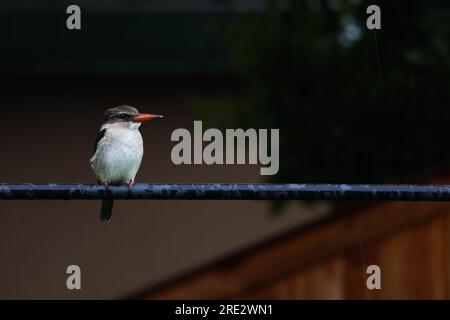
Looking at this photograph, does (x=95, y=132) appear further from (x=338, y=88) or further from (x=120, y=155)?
(x=120, y=155)

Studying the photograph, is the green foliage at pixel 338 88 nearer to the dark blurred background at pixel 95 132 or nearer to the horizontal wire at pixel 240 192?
the dark blurred background at pixel 95 132

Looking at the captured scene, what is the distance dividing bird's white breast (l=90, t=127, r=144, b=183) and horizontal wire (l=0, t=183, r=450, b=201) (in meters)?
1.58

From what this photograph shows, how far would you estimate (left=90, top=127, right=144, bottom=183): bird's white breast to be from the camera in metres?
3.63

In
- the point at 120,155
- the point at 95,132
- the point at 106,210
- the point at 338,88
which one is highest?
the point at 95,132

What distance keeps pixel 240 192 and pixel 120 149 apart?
5.55ft

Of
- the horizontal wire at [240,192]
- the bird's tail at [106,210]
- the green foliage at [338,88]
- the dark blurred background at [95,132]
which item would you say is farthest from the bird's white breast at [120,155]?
the dark blurred background at [95,132]

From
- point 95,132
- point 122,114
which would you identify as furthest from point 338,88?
point 95,132

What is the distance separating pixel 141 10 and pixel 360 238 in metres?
3.84

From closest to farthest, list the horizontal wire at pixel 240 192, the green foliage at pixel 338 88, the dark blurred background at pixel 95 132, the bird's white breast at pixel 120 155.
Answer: the horizontal wire at pixel 240 192
the bird's white breast at pixel 120 155
the green foliage at pixel 338 88
the dark blurred background at pixel 95 132

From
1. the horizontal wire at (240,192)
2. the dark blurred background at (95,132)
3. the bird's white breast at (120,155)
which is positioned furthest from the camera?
the dark blurred background at (95,132)

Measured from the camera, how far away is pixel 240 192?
2035 millimetres

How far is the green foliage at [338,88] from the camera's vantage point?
192 inches

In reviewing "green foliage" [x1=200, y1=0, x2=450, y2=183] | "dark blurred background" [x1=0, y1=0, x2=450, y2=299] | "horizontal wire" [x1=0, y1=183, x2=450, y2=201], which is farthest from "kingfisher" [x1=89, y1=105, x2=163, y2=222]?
"dark blurred background" [x1=0, y1=0, x2=450, y2=299]

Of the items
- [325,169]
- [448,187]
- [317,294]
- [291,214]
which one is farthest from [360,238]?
[291,214]
